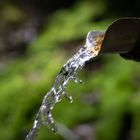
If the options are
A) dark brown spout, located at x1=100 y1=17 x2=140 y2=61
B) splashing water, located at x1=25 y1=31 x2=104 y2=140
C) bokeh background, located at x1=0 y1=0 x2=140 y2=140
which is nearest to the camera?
dark brown spout, located at x1=100 y1=17 x2=140 y2=61

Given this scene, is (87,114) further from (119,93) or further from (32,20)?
(32,20)

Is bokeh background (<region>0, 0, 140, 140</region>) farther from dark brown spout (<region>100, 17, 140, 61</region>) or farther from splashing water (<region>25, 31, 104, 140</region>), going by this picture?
dark brown spout (<region>100, 17, 140, 61</region>)

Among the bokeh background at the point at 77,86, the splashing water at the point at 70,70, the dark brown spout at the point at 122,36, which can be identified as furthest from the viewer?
the bokeh background at the point at 77,86

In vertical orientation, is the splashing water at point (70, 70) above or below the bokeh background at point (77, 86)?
above

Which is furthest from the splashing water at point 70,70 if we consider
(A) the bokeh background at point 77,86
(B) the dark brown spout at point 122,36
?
(A) the bokeh background at point 77,86

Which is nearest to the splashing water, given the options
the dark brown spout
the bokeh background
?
the dark brown spout

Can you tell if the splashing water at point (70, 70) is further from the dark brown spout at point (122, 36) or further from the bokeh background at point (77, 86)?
the bokeh background at point (77, 86)

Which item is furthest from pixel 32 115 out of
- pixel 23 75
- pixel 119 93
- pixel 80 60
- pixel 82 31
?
pixel 80 60

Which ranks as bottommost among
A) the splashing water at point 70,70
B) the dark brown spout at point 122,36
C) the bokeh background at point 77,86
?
the bokeh background at point 77,86
